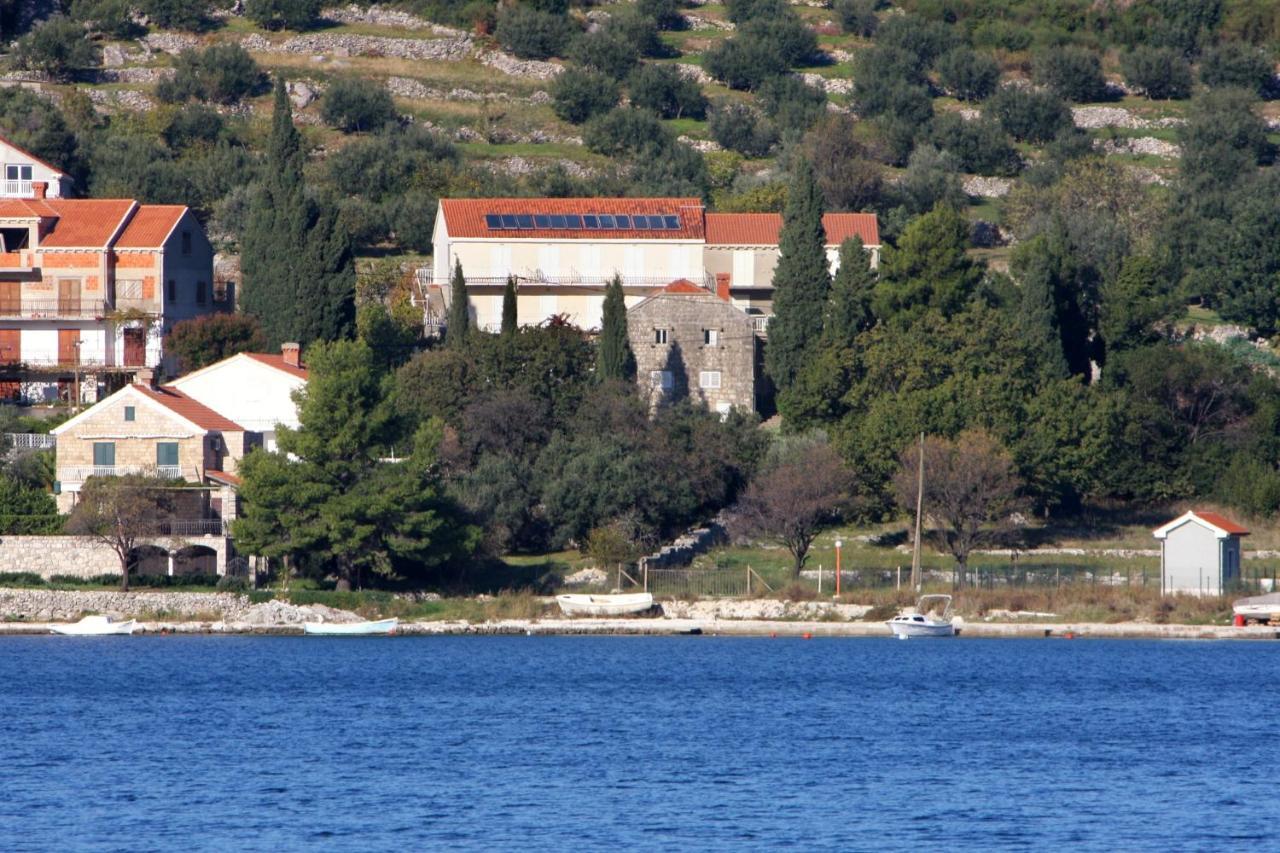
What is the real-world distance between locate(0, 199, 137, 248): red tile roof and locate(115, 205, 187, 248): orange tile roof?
1.41ft

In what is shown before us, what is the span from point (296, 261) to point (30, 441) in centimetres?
1206

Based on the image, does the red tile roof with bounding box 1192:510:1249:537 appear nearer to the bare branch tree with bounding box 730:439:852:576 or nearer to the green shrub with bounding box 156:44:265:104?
the bare branch tree with bounding box 730:439:852:576

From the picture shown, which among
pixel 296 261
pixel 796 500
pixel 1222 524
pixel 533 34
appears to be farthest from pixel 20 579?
pixel 533 34

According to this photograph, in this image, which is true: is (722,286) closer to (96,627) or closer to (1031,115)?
(96,627)

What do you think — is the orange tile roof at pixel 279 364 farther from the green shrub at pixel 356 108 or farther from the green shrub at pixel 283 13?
the green shrub at pixel 283 13

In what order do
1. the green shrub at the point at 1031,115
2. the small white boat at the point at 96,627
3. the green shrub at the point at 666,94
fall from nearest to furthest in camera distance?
the small white boat at the point at 96,627
the green shrub at the point at 1031,115
the green shrub at the point at 666,94

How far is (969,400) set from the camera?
68750mm

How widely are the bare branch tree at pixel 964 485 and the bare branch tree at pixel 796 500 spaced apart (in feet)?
6.79

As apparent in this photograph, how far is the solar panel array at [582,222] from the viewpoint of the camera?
274 feet

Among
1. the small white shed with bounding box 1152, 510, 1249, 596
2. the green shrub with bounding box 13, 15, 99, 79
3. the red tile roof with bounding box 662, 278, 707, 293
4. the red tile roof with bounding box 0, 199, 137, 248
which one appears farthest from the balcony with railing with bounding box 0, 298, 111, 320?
the green shrub with bounding box 13, 15, 99, 79

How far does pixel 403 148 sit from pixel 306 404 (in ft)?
162

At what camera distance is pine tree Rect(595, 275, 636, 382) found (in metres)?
73.6

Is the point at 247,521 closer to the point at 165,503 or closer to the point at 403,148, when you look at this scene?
the point at 165,503

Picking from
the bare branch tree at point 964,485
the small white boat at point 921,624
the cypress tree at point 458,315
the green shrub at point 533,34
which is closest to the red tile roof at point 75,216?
the cypress tree at point 458,315
